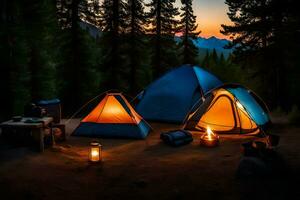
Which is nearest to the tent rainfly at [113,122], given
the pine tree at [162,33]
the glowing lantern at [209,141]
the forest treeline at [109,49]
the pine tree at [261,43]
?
the glowing lantern at [209,141]

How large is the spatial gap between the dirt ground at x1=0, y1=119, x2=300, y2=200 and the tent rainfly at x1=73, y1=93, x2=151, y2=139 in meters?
1.35

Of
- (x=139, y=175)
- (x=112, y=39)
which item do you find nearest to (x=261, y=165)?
(x=139, y=175)

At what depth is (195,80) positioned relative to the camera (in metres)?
15.1

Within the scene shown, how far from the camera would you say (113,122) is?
1177 cm

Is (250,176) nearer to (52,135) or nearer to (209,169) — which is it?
(209,169)

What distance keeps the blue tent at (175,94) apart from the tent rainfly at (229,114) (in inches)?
68.6

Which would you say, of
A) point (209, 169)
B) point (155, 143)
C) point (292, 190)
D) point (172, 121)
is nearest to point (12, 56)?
point (172, 121)

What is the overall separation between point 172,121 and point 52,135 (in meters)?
6.32

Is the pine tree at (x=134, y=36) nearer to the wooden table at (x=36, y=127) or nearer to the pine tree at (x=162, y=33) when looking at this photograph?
the pine tree at (x=162, y=33)

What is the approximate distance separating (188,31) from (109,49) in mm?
8905

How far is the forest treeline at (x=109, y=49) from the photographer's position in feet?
68.1

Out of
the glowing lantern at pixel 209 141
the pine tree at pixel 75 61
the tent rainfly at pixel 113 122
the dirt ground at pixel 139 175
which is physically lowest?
the dirt ground at pixel 139 175

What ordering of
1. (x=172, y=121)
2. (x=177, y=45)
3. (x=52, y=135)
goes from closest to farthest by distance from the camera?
(x=52, y=135) < (x=172, y=121) < (x=177, y=45)

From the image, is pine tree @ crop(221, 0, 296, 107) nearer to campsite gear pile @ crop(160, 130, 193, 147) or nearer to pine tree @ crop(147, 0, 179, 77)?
pine tree @ crop(147, 0, 179, 77)
